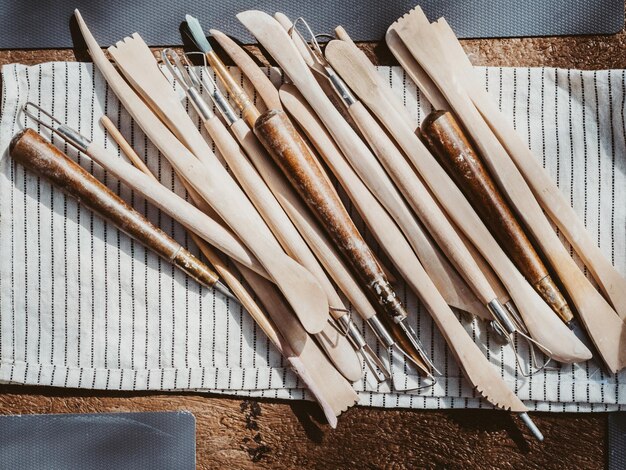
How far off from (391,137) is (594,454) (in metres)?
0.35

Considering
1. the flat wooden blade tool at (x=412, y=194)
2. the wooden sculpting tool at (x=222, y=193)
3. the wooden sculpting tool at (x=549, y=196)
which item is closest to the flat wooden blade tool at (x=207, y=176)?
the wooden sculpting tool at (x=222, y=193)

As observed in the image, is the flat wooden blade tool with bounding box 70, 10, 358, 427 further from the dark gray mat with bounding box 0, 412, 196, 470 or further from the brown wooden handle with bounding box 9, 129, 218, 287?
the dark gray mat with bounding box 0, 412, 196, 470

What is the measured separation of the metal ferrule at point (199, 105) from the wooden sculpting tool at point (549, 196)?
23cm

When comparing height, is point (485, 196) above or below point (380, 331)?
above

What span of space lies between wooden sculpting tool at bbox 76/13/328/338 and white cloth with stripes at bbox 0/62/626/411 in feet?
0.09

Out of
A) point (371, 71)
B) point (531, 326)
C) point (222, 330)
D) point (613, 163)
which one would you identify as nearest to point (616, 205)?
point (613, 163)

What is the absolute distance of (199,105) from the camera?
56 cm

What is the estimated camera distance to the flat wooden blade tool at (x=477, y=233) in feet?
1.78

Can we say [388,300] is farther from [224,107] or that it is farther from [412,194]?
[224,107]

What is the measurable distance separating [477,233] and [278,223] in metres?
0.18

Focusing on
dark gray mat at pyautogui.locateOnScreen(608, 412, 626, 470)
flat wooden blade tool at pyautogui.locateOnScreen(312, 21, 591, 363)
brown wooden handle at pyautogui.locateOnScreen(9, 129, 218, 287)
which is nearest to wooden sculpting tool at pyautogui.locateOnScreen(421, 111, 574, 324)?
flat wooden blade tool at pyautogui.locateOnScreen(312, 21, 591, 363)

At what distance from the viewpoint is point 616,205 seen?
573 millimetres

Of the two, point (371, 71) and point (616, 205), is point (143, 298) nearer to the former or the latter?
point (371, 71)

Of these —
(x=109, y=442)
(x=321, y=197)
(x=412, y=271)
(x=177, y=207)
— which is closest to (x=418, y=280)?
(x=412, y=271)
